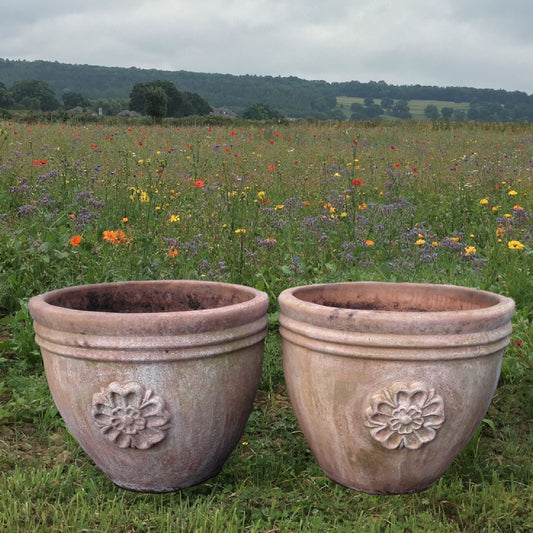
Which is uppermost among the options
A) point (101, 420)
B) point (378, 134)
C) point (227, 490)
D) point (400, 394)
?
point (378, 134)

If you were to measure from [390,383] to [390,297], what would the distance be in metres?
0.78

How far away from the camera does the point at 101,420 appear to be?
2203 millimetres

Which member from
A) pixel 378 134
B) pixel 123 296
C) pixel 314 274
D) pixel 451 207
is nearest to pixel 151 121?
pixel 378 134

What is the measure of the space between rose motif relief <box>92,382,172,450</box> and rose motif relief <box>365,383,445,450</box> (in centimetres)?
76

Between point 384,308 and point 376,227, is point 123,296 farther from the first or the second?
point 376,227

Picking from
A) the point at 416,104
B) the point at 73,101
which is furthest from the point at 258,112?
the point at 73,101

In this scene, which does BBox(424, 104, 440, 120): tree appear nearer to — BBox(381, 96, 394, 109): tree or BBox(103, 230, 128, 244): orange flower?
BBox(381, 96, 394, 109): tree

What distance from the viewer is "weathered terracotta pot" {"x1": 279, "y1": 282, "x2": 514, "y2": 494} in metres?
2.07

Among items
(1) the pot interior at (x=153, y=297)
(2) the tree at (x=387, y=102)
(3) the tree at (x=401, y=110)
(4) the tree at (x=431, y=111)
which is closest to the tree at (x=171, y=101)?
(3) the tree at (x=401, y=110)

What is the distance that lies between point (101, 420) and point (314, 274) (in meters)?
2.48

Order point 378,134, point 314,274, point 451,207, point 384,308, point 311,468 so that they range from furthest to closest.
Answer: point 378,134 → point 451,207 → point 314,274 → point 384,308 → point 311,468

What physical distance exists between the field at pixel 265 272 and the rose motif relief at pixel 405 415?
12.7 inches

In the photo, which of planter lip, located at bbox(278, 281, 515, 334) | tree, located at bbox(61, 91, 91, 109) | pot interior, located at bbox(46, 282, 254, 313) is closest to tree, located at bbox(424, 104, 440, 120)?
tree, located at bbox(61, 91, 91, 109)

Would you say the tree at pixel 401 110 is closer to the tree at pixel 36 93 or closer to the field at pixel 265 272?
the tree at pixel 36 93
